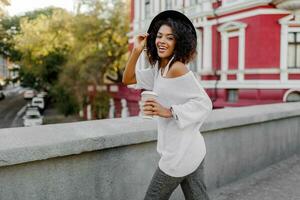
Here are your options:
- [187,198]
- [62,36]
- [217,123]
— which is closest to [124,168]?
[187,198]

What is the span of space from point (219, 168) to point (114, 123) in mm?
1458

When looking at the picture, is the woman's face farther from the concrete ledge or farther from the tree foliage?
the tree foliage

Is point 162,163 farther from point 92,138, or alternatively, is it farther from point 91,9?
point 91,9

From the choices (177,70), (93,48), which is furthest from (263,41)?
(177,70)

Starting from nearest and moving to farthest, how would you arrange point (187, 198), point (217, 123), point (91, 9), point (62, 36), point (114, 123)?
point (187, 198)
point (114, 123)
point (217, 123)
point (91, 9)
point (62, 36)

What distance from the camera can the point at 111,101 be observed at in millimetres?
33812

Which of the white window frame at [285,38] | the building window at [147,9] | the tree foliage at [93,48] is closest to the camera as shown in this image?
the white window frame at [285,38]

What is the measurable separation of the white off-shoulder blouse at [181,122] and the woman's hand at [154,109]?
53mm

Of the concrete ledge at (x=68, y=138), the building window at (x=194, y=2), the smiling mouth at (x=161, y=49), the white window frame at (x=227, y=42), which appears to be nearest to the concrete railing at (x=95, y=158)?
the concrete ledge at (x=68, y=138)

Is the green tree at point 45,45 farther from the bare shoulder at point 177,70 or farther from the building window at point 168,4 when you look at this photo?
the bare shoulder at point 177,70

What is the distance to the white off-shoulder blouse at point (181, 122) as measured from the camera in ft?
7.29

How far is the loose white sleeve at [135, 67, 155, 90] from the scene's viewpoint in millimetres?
2486

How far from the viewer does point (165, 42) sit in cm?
232

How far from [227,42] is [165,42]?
18975 millimetres
